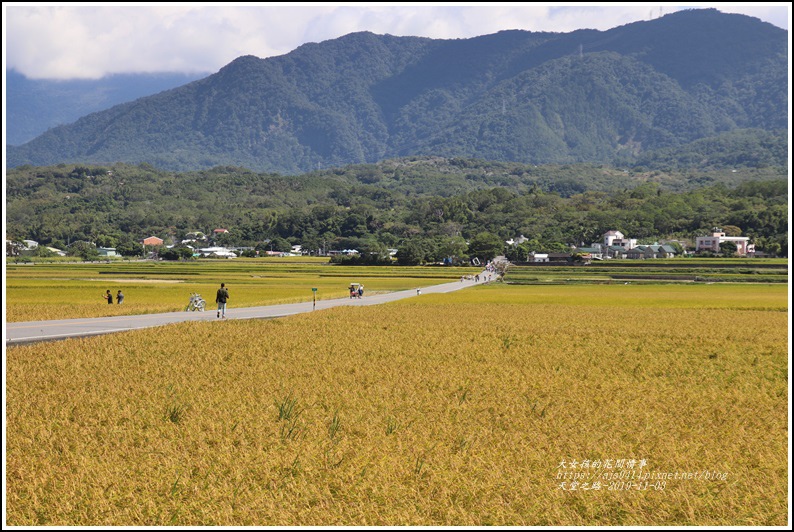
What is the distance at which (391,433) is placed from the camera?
12500 mm

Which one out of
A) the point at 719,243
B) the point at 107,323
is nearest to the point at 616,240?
the point at 719,243

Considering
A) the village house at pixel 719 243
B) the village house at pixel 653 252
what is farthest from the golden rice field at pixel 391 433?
the village house at pixel 653 252

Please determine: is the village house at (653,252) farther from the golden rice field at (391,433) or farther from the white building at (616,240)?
the golden rice field at (391,433)

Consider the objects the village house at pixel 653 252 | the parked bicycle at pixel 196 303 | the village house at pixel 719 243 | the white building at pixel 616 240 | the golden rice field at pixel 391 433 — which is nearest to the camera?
the golden rice field at pixel 391 433

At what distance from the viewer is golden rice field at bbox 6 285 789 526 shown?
9.22 m

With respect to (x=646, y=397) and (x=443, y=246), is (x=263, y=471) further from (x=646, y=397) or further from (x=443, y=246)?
(x=443, y=246)

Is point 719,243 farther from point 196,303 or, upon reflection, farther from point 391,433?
point 391,433

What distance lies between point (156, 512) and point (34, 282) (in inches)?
2656

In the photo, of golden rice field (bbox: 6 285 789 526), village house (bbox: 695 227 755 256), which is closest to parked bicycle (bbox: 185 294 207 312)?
golden rice field (bbox: 6 285 789 526)

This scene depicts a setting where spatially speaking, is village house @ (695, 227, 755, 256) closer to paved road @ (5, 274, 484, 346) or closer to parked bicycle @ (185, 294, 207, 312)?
paved road @ (5, 274, 484, 346)

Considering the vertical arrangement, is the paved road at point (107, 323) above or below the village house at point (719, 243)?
above

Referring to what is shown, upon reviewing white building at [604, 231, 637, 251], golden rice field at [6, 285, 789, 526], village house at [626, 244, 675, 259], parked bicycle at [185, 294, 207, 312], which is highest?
golden rice field at [6, 285, 789, 526]

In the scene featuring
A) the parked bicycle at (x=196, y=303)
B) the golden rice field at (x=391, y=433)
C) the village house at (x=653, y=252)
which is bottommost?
the village house at (x=653, y=252)

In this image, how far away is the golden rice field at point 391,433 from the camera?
922 cm
